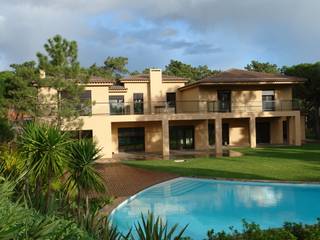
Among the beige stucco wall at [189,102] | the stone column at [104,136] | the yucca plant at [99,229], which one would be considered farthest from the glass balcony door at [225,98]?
the yucca plant at [99,229]

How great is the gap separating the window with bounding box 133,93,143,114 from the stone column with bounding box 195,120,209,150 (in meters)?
5.17

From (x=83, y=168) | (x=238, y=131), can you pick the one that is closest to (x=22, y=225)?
(x=83, y=168)

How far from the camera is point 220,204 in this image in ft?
48.5

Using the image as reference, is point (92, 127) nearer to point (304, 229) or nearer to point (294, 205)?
point (294, 205)

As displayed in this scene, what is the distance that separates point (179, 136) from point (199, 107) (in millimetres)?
3807

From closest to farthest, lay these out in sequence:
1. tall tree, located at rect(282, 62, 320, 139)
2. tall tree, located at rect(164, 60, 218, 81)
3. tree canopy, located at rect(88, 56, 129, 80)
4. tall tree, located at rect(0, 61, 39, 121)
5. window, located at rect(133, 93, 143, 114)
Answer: tall tree, located at rect(0, 61, 39, 121)
window, located at rect(133, 93, 143, 114)
tall tree, located at rect(282, 62, 320, 139)
tree canopy, located at rect(88, 56, 129, 80)
tall tree, located at rect(164, 60, 218, 81)

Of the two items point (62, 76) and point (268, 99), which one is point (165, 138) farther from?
point (268, 99)

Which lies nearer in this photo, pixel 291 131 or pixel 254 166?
pixel 254 166

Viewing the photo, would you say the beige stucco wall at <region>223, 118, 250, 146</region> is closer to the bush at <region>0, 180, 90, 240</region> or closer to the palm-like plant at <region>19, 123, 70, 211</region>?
the palm-like plant at <region>19, 123, 70, 211</region>

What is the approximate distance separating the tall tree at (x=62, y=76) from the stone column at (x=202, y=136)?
530 inches

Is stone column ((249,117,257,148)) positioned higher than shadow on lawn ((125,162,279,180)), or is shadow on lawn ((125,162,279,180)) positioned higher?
stone column ((249,117,257,148))

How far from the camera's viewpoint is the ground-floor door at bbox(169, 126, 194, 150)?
3347 centimetres

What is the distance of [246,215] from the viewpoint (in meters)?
13.2

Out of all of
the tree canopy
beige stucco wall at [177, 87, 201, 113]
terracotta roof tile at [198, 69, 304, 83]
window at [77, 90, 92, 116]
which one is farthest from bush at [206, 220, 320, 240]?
the tree canopy
